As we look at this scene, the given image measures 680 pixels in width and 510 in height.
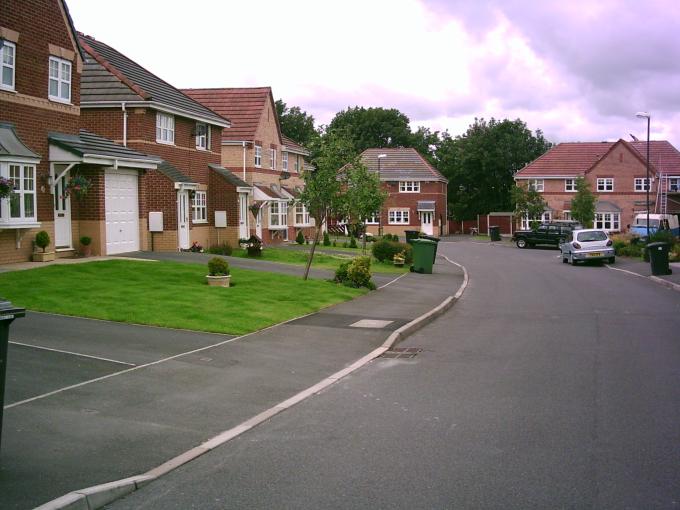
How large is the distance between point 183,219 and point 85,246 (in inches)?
303

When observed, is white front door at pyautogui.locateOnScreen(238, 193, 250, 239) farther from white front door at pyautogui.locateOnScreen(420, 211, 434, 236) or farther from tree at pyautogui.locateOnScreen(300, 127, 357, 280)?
white front door at pyautogui.locateOnScreen(420, 211, 434, 236)

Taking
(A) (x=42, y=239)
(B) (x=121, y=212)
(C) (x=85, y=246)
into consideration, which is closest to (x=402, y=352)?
(A) (x=42, y=239)

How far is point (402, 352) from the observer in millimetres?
12805

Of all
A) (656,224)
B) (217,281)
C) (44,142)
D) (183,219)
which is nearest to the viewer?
(217,281)

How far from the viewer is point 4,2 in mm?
20328

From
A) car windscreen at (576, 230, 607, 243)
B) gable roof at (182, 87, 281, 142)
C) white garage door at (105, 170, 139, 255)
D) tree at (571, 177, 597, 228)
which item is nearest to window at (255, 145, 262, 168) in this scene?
gable roof at (182, 87, 281, 142)

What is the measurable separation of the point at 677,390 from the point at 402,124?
93.5m

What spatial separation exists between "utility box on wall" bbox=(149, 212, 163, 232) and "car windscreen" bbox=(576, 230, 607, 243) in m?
20.6

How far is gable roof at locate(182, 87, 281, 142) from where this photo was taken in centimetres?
4247

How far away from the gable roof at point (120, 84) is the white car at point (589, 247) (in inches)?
727

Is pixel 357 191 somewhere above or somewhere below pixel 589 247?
above

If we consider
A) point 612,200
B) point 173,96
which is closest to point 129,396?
point 173,96

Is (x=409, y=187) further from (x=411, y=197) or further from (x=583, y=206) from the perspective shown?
(x=583, y=206)

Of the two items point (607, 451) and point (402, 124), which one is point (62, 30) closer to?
point (607, 451)
